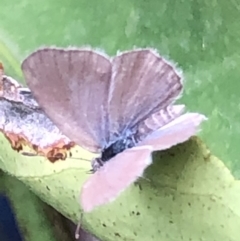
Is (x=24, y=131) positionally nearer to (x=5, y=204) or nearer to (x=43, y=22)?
(x=43, y=22)

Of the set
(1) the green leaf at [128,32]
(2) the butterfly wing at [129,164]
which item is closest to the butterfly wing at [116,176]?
(2) the butterfly wing at [129,164]

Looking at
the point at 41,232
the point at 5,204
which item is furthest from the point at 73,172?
the point at 5,204

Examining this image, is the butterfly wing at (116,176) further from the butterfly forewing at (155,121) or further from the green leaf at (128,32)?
the green leaf at (128,32)

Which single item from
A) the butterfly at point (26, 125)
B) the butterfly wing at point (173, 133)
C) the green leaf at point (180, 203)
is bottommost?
the green leaf at point (180, 203)

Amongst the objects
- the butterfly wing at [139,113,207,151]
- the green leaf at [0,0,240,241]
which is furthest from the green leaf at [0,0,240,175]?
the butterfly wing at [139,113,207,151]

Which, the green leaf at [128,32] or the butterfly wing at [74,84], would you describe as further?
the green leaf at [128,32]

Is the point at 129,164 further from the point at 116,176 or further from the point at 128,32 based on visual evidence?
the point at 128,32
